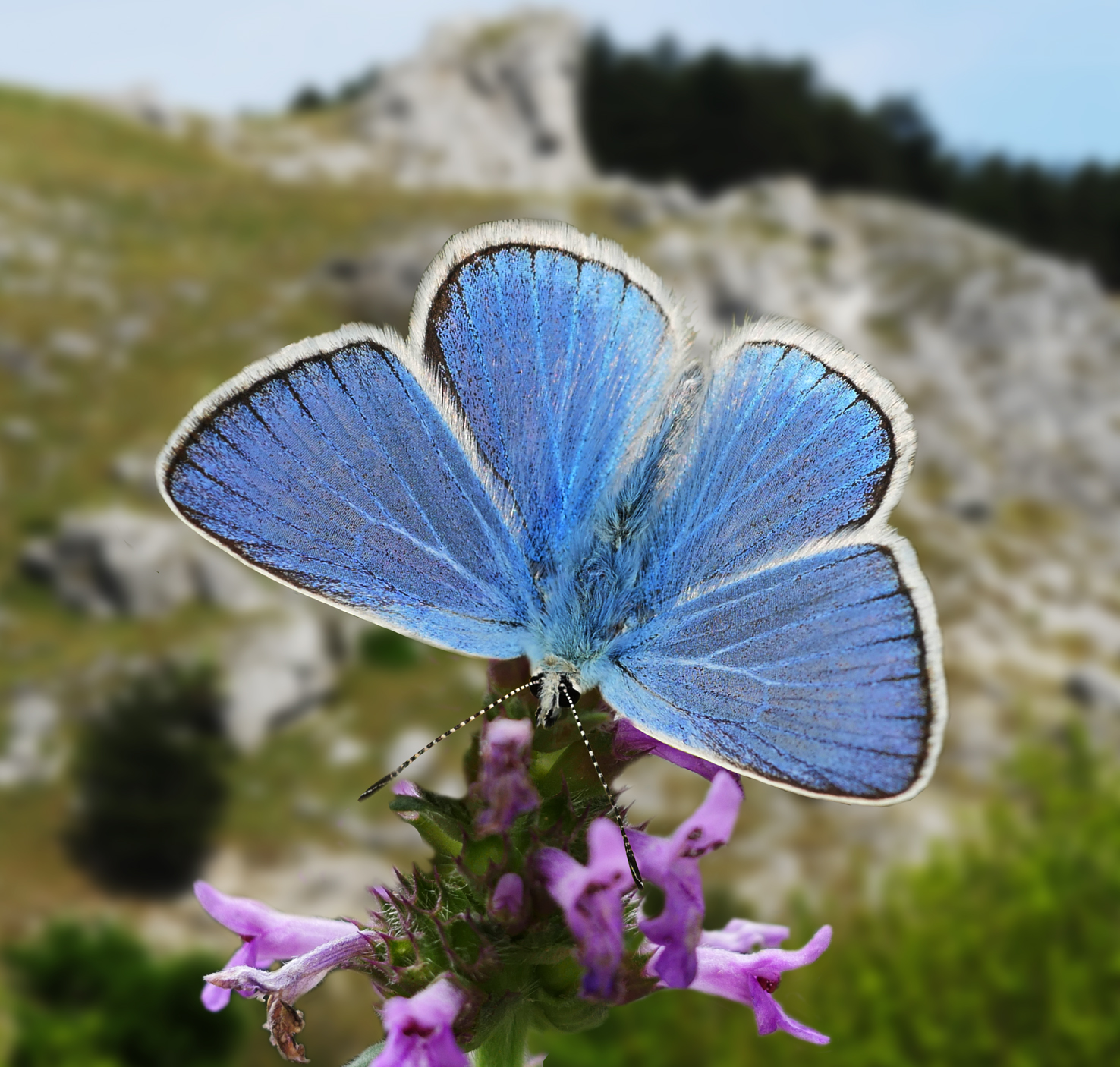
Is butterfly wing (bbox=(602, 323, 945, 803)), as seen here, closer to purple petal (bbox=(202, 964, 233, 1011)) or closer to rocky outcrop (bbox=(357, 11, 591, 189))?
purple petal (bbox=(202, 964, 233, 1011))

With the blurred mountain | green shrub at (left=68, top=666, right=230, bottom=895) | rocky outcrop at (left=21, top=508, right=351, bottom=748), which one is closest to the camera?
green shrub at (left=68, top=666, right=230, bottom=895)

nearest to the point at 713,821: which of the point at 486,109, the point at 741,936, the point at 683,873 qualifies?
the point at 683,873

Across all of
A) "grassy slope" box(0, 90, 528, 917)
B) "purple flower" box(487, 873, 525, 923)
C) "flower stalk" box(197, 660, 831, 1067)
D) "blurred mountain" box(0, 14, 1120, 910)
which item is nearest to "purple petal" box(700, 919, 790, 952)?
"flower stalk" box(197, 660, 831, 1067)

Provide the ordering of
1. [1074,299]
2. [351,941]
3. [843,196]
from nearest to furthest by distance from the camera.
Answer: [351,941]
[1074,299]
[843,196]

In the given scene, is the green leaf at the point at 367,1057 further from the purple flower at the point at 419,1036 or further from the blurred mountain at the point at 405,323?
the blurred mountain at the point at 405,323

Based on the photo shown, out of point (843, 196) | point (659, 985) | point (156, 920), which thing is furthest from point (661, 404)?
point (843, 196)

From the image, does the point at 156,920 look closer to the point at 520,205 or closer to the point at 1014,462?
the point at 520,205
